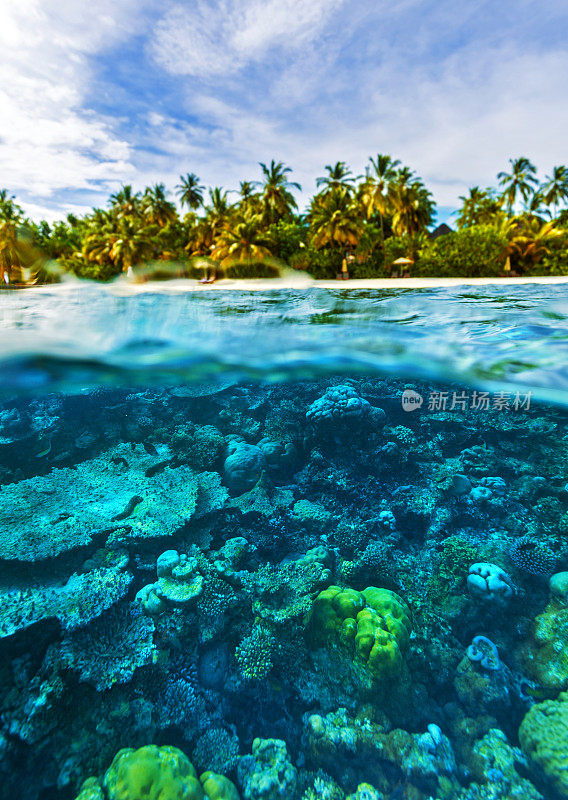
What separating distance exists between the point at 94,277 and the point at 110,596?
2992 centimetres

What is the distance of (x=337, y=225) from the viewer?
85.0 feet

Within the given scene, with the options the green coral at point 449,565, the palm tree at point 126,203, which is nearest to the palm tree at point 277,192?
the palm tree at point 126,203

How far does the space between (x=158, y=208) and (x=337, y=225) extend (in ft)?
77.7

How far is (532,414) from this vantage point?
10.4 metres

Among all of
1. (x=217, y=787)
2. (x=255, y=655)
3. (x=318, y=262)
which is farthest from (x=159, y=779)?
(x=318, y=262)

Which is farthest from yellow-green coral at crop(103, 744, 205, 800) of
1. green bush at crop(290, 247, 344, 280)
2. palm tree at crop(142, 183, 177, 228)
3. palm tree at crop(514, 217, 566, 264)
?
palm tree at crop(142, 183, 177, 228)

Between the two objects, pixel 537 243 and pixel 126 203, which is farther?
pixel 126 203

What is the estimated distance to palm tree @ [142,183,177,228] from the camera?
130 feet

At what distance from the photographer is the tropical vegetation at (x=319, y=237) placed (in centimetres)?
2422

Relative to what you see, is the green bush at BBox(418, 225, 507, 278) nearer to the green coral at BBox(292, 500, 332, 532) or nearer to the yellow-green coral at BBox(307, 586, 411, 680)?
the green coral at BBox(292, 500, 332, 532)

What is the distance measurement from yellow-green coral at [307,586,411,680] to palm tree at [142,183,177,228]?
42.1 meters

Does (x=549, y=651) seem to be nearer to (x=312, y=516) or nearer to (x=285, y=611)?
(x=285, y=611)

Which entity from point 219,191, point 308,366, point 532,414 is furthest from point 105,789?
point 219,191

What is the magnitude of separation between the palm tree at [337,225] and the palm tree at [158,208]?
19.8 m
